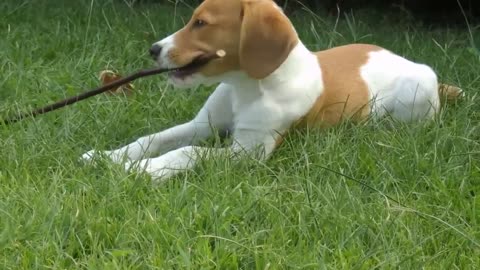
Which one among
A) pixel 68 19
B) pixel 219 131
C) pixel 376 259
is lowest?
pixel 68 19

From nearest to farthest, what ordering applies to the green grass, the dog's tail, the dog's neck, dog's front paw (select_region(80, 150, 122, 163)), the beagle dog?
the green grass
dog's front paw (select_region(80, 150, 122, 163))
the beagle dog
the dog's neck
the dog's tail

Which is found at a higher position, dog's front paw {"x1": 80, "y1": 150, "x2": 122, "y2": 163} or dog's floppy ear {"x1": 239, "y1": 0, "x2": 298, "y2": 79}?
dog's floppy ear {"x1": 239, "y1": 0, "x2": 298, "y2": 79}

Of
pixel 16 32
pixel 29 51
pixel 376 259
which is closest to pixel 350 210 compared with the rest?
pixel 376 259

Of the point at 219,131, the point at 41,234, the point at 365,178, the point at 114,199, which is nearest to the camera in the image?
the point at 41,234

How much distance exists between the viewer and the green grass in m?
3.15

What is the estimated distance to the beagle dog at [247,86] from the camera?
4.06 meters

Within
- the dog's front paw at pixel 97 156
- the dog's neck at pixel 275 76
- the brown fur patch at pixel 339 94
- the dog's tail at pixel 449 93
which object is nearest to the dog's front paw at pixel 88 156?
the dog's front paw at pixel 97 156

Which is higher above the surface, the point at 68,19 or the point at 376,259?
the point at 376,259

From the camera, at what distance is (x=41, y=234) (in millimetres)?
3178

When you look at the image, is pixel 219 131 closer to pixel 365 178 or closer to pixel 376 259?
pixel 365 178

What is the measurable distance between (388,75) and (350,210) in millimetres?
1339

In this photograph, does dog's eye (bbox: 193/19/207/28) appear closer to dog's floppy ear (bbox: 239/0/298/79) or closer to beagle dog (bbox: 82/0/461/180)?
beagle dog (bbox: 82/0/461/180)

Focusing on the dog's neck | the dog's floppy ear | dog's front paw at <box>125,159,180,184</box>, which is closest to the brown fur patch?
the dog's neck

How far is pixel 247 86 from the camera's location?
424cm
